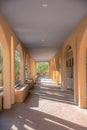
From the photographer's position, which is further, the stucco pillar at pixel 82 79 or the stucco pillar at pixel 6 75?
the stucco pillar at pixel 82 79

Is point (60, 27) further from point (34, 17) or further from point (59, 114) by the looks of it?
point (59, 114)

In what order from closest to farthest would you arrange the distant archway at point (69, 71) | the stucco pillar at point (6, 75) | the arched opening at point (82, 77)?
the stucco pillar at point (6, 75) → the arched opening at point (82, 77) → the distant archway at point (69, 71)

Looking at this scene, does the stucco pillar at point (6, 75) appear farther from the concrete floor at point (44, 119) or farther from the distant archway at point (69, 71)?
the distant archway at point (69, 71)

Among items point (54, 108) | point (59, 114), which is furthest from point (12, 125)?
point (54, 108)

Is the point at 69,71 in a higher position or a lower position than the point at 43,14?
lower

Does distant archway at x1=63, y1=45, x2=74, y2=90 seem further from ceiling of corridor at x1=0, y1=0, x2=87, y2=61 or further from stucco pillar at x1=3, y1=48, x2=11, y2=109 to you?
stucco pillar at x1=3, y1=48, x2=11, y2=109

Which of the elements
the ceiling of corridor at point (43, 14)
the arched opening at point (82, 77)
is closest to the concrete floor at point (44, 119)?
the arched opening at point (82, 77)

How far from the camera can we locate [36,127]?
5039mm

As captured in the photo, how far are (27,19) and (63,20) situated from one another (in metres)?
1.21

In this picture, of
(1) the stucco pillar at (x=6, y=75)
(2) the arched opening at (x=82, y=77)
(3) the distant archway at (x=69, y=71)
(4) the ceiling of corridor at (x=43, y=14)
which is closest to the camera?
(4) the ceiling of corridor at (x=43, y=14)

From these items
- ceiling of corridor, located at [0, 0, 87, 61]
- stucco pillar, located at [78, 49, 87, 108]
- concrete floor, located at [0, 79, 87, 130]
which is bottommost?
concrete floor, located at [0, 79, 87, 130]

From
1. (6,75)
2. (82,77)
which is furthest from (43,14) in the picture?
(82,77)

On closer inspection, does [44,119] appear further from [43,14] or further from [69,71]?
[69,71]

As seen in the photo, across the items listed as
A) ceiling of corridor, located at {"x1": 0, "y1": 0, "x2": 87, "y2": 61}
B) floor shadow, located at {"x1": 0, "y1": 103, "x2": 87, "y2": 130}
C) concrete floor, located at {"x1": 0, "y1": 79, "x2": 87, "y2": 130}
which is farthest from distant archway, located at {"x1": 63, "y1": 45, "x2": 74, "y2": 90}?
floor shadow, located at {"x1": 0, "y1": 103, "x2": 87, "y2": 130}
